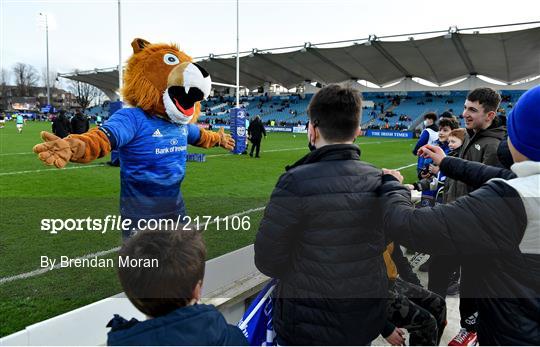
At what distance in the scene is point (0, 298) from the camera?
3.15 meters

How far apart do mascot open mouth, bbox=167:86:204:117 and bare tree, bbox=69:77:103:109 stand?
81.2 m

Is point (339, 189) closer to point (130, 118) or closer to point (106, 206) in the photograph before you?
point (130, 118)

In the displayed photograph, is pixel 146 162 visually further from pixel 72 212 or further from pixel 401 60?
pixel 401 60

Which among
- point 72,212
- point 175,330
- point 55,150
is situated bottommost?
point 72,212

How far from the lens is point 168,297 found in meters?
1.24

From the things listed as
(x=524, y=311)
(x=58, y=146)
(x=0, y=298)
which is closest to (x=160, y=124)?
(x=58, y=146)

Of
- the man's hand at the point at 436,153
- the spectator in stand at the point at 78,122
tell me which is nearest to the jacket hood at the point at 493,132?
the man's hand at the point at 436,153

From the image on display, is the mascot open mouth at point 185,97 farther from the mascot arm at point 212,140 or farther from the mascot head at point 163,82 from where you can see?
the mascot arm at point 212,140

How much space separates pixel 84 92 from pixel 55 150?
86680 millimetres

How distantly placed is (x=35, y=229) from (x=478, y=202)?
533cm

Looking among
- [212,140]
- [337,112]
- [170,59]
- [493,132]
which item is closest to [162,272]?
[337,112]

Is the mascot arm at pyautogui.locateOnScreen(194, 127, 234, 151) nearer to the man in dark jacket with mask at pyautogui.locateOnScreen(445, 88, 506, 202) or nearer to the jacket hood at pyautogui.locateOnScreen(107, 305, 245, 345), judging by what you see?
the man in dark jacket with mask at pyautogui.locateOnScreen(445, 88, 506, 202)

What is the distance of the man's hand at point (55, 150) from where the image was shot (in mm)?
2301

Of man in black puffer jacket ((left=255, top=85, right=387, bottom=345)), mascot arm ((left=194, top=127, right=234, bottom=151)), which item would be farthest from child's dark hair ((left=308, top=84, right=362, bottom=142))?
mascot arm ((left=194, top=127, right=234, bottom=151))
